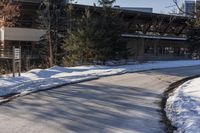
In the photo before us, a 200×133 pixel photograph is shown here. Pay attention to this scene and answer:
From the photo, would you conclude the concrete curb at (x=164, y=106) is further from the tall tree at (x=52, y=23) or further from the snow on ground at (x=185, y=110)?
the tall tree at (x=52, y=23)

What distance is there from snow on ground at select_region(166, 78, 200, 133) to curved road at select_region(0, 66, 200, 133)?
0.41m

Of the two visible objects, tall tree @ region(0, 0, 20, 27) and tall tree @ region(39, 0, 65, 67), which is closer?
tall tree @ region(0, 0, 20, 27)

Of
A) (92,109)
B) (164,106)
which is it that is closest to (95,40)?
(164,106)

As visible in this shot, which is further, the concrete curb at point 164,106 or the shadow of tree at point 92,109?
the shadow of tree at point 92,109

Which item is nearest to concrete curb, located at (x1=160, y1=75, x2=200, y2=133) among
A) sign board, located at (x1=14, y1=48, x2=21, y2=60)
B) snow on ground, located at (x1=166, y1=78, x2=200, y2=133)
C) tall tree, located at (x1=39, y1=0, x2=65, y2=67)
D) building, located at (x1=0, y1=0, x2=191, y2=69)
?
snow on ground, located at (x1=166, y1=78, x2=200, y2=133)

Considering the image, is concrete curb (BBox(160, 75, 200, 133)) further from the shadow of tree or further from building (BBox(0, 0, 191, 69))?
building (BBox(0, 0, 191, 69))

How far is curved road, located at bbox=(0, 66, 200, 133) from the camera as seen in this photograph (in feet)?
35.8

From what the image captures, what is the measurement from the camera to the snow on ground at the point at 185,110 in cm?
1078

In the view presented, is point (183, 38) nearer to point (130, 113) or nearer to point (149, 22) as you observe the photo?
point (149, 22)

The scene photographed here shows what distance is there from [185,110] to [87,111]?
2715 mm

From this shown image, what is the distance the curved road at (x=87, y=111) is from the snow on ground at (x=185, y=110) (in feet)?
1.34

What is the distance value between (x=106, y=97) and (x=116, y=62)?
69.5 feet

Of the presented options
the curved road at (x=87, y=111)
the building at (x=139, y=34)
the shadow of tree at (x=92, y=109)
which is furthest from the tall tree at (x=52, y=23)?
the shadow of tree at (x=92, y=109)

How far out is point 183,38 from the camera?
2766 inches
